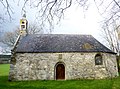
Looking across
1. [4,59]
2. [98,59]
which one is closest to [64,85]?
[98,59]

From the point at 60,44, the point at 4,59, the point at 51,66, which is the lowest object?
the point at 51,66

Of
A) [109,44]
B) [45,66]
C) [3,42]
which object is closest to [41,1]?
[45,66]

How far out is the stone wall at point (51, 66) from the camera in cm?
2414

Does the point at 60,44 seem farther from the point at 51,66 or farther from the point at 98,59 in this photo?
the point at 98,59

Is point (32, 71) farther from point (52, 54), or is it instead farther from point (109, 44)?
point (109, 44)

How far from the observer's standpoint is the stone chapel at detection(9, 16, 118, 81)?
24.2 meters

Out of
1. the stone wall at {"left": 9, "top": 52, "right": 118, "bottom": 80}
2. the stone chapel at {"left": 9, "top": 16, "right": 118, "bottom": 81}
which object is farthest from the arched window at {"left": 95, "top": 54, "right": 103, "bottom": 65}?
the stone wall at {"left": 9, "top": 52, "right": 118, "bottom": 80}

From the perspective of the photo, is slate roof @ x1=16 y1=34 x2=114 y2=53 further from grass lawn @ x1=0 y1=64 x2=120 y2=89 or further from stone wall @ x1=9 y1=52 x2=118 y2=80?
grass lawn @ x1=0 y1=64 x2=120 y2=89

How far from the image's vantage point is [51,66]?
79.9 ft

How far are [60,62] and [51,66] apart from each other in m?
1.31

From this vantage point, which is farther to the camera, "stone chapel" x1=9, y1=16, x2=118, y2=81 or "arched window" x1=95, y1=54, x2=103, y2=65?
"arched window" x1=95, y1=54, x2=103, y2=65

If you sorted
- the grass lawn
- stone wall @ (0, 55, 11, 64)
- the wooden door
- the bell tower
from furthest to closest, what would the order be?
stone wall @ (0, 55, 11, 64), the bell tower, the wooden door, the grass lawn

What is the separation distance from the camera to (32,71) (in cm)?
2414

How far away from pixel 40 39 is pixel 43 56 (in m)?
3.72
